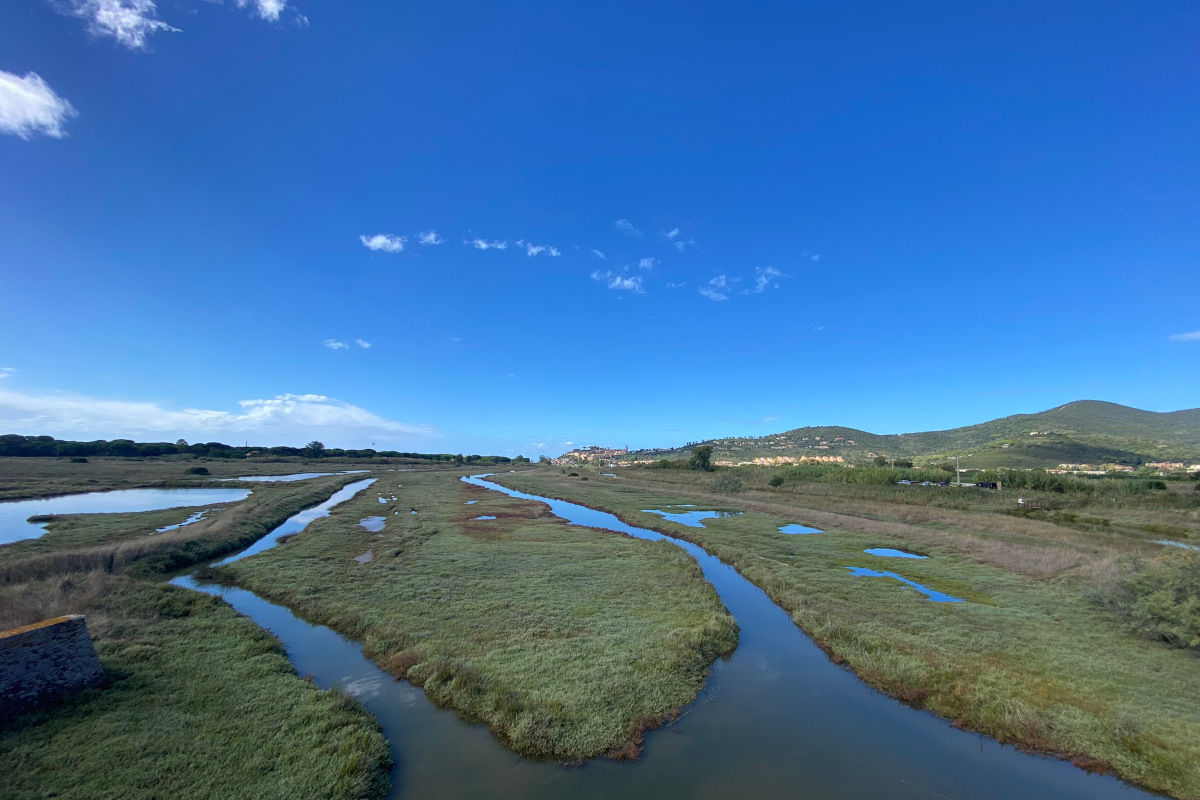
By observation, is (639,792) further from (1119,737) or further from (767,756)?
(1119,737)

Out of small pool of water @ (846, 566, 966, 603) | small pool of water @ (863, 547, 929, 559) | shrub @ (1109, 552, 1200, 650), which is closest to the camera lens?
shrub @ (1109, 552, 1200, 650)

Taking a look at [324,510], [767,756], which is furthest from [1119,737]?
[324,510]

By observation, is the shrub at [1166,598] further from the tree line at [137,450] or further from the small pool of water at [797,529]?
the tree line at [137,450]

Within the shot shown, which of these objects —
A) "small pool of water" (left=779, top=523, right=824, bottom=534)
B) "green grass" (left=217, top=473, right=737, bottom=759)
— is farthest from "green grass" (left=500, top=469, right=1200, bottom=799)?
"green grass" (left=217, top=473, right=737, bottom=759)

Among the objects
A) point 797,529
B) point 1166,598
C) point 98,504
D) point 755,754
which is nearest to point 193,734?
point 755,754

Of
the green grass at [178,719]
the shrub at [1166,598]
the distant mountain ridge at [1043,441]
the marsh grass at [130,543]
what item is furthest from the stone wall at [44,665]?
the distant mountain ridge at [1043,441]

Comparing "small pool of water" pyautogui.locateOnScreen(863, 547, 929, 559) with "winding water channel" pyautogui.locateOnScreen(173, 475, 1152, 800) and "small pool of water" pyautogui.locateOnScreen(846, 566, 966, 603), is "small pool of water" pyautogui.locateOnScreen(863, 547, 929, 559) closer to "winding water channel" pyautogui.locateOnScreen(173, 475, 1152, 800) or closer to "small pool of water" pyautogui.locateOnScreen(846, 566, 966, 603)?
"small pool of water" pyautogui.locateOnScreen(846, 566, 966, 603)

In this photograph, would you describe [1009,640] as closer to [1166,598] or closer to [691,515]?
[1166,598]
